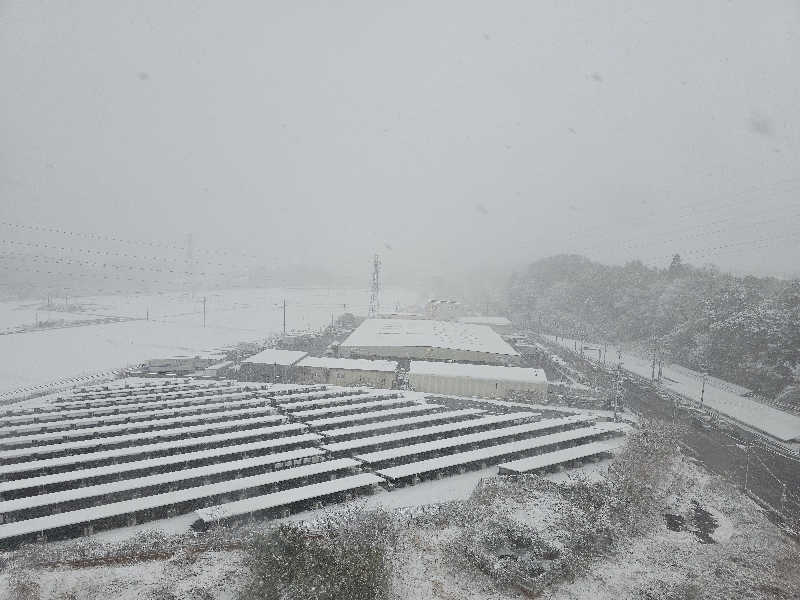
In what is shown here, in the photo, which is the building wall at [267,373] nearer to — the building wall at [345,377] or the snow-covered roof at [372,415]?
the building wall at [345,377]

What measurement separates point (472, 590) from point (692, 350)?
36.7m

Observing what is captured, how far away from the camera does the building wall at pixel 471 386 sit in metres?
27.0

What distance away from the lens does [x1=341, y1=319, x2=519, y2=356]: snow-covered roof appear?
37.3 m

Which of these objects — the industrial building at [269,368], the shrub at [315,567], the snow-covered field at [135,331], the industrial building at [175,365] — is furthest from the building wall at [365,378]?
the shrub at [315,567]

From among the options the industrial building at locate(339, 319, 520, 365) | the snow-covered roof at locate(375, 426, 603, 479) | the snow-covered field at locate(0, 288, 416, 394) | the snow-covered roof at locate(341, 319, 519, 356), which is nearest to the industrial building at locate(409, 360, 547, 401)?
the snow-covered roof at locate(375, 426, 603, 479)

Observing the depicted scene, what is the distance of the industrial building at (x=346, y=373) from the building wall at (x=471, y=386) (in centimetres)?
203

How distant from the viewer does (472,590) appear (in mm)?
10648

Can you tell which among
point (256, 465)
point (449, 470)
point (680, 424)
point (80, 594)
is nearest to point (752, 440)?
point (680, 424)

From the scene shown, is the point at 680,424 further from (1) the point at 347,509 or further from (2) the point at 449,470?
(1) the point at 347,509

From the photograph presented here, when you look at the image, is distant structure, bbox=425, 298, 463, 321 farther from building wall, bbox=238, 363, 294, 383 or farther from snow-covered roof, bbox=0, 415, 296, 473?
snow-covered roof, bbox=0, 415, 296, 473

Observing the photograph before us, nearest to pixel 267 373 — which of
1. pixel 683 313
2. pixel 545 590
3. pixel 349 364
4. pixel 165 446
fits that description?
pixel 349 364

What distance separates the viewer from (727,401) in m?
28.6

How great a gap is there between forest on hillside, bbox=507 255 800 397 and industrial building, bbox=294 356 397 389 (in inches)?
988

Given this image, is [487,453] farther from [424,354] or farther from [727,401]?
[727,401]
